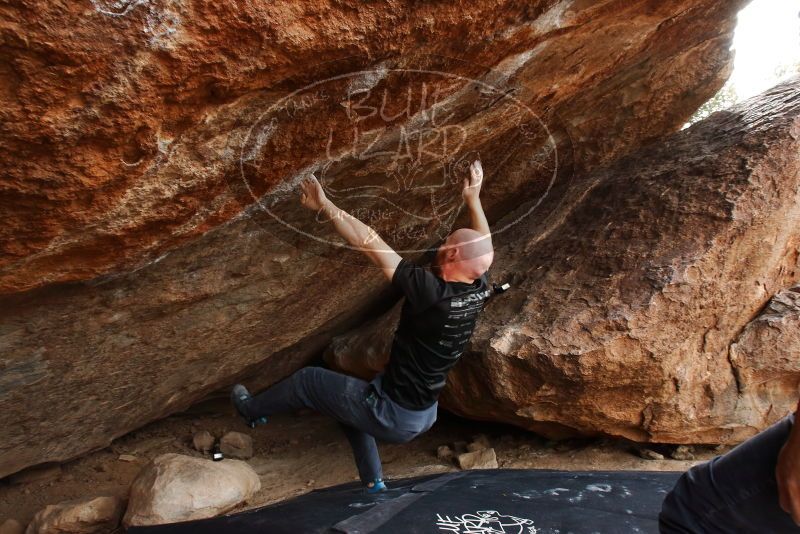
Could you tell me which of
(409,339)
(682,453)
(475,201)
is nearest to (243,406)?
(409,339)

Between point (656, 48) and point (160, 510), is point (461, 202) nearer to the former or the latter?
point (656, 48)

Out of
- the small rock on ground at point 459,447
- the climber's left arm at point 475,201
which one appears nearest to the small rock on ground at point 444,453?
the small rock on ground at point 459,447

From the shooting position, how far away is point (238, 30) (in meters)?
1.53

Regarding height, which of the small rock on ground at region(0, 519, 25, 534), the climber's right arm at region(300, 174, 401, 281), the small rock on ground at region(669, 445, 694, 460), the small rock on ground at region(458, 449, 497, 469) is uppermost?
the climber's right arm at region(300, 174, 401, 281)

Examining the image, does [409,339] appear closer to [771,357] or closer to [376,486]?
[376,486]

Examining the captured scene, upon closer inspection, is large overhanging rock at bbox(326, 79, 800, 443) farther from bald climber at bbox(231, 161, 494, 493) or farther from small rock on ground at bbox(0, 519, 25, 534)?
small rock on ground at bbox(0, 519, 25, 534)

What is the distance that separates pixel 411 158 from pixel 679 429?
6.95 ft

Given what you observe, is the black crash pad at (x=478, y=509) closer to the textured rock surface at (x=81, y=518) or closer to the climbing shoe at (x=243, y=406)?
the climbing shoe at (x=243, y=406)

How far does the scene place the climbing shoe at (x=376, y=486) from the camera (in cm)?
272

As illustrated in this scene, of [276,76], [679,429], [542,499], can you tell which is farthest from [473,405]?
[276,76]

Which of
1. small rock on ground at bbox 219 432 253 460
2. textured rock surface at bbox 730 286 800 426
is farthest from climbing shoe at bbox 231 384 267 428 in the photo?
textured rock surface at bbox 730 286 800 426

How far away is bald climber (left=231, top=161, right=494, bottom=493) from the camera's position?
7.16 ft

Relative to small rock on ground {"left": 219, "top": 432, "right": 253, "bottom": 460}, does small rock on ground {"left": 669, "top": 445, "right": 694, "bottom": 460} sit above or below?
below

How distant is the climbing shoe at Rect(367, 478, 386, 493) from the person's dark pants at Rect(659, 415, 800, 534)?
151 centimetres
